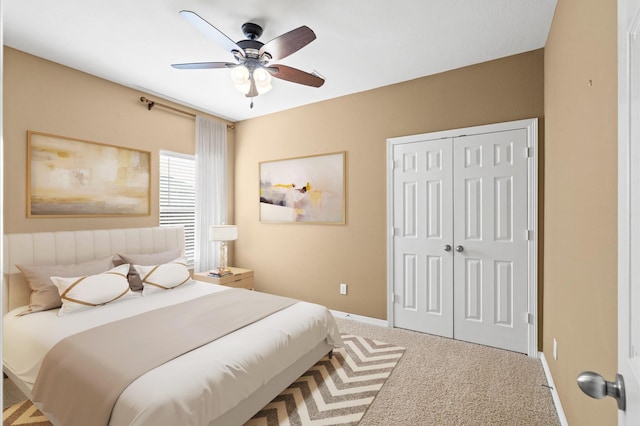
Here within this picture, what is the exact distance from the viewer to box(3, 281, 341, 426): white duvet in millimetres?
1568

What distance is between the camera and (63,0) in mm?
2281

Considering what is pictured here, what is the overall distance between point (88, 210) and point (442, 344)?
380 cm

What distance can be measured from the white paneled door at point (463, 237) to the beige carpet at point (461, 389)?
28cm

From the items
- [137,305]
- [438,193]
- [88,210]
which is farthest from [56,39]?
[438,193]

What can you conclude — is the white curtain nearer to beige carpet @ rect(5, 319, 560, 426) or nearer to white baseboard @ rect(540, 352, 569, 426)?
beige carpet @ rect(5, 319, 560, 426)

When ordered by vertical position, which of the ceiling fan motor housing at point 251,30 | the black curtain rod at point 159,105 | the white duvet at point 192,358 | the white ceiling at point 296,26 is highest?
the white ceiling at point 296,26

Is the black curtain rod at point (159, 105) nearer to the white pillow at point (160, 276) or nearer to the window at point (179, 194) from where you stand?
the window at point (179, 194)

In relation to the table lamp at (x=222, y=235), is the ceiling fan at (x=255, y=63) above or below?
above

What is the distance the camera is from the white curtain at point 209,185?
14.5 ft

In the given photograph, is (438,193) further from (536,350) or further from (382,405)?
(382,405)

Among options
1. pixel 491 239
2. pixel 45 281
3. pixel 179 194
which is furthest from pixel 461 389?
pixel 179 194

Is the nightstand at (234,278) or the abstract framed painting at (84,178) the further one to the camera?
the nightstand at (234,278)

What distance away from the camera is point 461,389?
2449mm

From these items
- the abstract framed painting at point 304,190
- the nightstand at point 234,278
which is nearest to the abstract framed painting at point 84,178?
the nightstand at point 234,278
